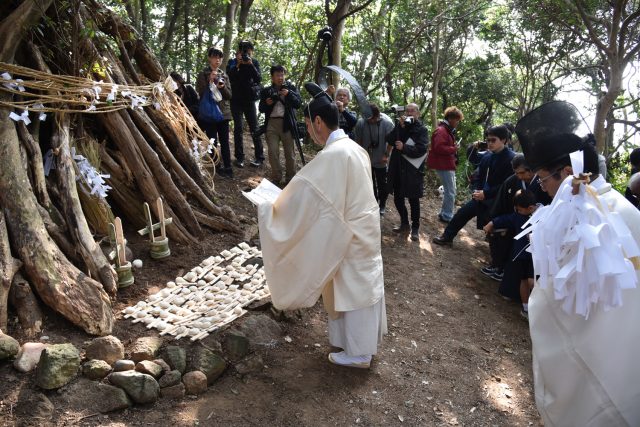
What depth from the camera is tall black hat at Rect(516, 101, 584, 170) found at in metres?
2.75

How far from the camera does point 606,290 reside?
2.46 m

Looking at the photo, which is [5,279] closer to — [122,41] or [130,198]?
[130,198]

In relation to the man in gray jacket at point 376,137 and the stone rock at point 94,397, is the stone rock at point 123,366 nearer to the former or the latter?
the stone rock at point 94,397

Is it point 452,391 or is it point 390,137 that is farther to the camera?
point 390,137

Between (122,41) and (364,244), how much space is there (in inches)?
171

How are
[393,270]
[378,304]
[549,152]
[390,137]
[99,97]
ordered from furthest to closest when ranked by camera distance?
[390,137], [393,270], [99,97], [378,304], [549,152]

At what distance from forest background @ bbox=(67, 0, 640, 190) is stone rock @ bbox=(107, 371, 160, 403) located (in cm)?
802

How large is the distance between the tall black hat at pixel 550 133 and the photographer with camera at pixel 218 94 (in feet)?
16.3

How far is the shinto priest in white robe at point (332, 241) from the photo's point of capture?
3648 mm

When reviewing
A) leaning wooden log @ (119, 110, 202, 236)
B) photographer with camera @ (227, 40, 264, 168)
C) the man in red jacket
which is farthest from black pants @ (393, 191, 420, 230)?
leaning wooden log @ (119, 110, 202, 236)

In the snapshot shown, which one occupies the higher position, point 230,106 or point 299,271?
point 230,106

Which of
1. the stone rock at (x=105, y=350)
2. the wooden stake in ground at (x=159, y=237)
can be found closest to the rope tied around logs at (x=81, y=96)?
the wooden stake in ground at (x=159, y=237)

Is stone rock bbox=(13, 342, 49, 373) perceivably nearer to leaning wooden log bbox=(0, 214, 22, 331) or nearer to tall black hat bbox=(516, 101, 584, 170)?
leaning wooden log bbox=(0, 214, 22, 331)

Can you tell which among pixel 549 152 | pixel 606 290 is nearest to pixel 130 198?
pixel 549 152
